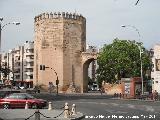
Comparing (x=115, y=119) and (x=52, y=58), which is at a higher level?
(x=52, y=58)

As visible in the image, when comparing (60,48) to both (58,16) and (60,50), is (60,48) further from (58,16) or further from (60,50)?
(58,16)

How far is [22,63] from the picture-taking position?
16938cm

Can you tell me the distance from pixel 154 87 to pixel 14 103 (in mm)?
44556

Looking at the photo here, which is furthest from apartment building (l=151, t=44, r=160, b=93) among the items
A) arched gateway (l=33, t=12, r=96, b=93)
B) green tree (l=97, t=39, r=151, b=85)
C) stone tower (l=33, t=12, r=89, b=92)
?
stone tower (l=33, t=12, r=89, b=92)

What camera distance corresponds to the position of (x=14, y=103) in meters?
34.4

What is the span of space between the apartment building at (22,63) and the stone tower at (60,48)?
2264 inches

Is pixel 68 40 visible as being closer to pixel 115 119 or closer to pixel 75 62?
pixel 75 62

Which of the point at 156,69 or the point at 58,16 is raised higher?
the point at 58,16

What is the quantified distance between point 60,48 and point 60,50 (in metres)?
0.39

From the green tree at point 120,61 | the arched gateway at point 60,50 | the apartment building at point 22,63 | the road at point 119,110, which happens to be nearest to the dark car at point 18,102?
the road at point 119,110

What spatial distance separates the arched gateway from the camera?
92.6m

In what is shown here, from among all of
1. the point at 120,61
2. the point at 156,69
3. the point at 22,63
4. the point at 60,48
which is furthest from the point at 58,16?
the point at 22,63

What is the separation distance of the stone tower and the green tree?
5.67 meters

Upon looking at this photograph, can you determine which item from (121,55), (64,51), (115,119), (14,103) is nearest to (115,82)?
(121,55)
